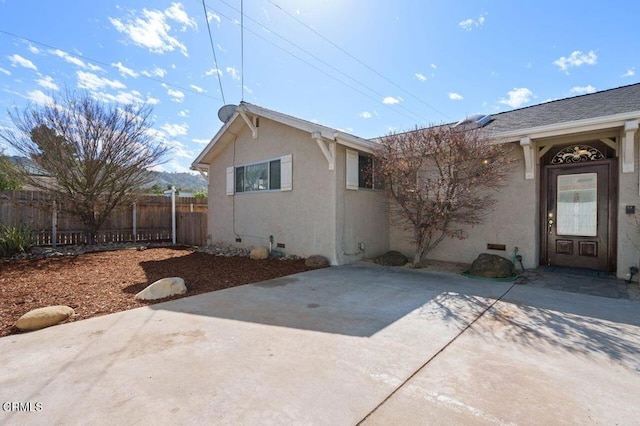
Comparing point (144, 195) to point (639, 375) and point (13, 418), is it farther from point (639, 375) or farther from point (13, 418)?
point (639, 375)

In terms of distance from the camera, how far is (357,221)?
7898 mm

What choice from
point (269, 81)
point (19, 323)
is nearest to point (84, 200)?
point (269, 81)

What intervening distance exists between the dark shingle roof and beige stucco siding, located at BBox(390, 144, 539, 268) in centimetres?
73

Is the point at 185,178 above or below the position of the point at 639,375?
above

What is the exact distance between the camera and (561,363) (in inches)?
105

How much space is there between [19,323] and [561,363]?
557cm

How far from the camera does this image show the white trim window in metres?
8.43

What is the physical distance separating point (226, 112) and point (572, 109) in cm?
918

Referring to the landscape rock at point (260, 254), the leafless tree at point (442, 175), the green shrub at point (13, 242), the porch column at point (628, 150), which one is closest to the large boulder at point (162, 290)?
the landscape rock at point (260, 254)

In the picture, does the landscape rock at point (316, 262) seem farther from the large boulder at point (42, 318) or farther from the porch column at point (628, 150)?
the porch column at point (628, 150)

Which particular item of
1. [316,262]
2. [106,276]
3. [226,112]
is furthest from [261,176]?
[106,276]

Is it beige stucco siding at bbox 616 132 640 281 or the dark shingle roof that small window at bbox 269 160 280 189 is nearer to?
the dark shingle roof

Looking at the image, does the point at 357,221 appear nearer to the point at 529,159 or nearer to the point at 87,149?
the point at 529,159

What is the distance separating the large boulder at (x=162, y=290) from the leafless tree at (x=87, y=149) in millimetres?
7100
